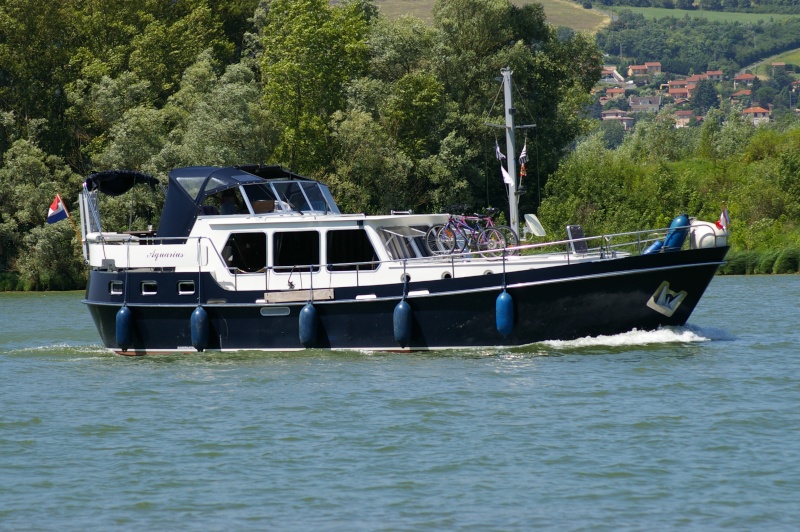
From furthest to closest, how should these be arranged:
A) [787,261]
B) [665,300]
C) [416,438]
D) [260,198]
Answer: [787,261] < [260,198] < [665,300] < [416,438]

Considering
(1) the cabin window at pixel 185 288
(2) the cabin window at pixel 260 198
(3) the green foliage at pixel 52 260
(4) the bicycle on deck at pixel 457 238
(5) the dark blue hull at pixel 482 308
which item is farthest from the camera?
(3) the green foliage at pixel 52 260

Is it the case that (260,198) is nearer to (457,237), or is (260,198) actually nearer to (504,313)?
(457,237)

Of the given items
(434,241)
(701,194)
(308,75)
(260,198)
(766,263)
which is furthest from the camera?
(701,194)

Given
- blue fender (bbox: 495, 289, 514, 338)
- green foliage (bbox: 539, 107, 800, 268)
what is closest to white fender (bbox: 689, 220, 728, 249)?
blue fender (bbox: 495, 289, 514, 338)

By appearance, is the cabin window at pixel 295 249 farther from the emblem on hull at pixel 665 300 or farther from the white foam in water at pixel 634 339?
the emblem on hull at pixel 665 300

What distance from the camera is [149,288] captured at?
24.3 meters

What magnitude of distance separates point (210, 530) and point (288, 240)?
11529 mm

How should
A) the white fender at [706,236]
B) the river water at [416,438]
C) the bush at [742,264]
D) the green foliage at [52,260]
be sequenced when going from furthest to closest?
the green foliage at [52,260], the bush at [742,264], the white fender at [706,236], the river water at [416,438]

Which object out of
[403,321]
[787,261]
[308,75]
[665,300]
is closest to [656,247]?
[665,300]

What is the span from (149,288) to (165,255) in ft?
2.46

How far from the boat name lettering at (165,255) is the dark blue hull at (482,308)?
0.42m

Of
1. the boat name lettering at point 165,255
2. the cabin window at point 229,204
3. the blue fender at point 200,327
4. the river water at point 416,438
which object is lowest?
the river water at point 416,438

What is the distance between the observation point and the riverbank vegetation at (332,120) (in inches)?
1996

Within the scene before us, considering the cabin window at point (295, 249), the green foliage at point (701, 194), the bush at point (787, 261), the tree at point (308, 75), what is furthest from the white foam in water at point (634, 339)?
the tree at point (308, 75)
